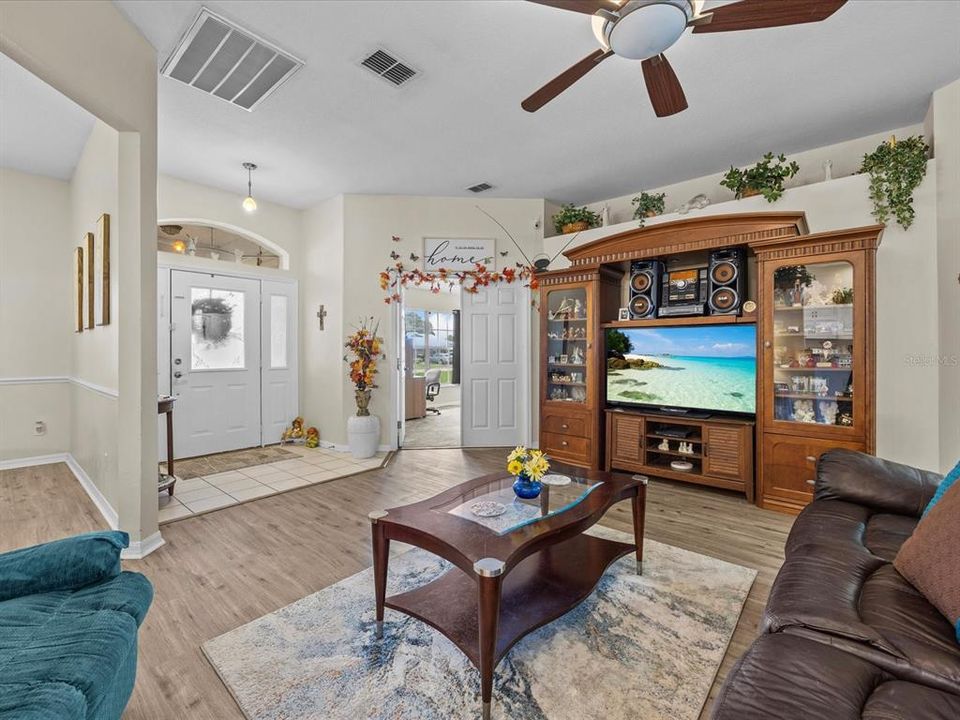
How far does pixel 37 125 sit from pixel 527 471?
4.73m

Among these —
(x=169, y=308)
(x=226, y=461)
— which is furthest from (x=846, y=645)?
(x=169, y=308)

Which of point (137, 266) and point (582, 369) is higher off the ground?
point (137, 266)

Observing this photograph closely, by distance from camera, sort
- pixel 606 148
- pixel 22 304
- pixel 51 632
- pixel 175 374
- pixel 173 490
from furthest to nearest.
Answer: pixel 175 374, pixel 22 304, pixel 606 148, pixel 173 490, pixel 51 632

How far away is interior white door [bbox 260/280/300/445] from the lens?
534 centimetres

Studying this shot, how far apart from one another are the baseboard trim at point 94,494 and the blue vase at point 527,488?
8.01 feet

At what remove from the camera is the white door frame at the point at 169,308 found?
179 inches

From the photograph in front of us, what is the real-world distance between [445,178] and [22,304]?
4.41m

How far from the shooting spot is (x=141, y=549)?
255 cm

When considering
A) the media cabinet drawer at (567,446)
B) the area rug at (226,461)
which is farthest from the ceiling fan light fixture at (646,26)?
the area rug at (226,461)

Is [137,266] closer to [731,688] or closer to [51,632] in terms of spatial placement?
[51,632]

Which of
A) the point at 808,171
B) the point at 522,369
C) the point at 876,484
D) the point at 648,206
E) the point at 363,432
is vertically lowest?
the point at 363,432

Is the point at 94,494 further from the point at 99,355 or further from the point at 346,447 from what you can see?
the point at 346,447

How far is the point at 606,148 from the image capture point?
3.92 metres

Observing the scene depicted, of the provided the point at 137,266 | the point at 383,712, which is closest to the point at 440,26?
the point at 137,266
